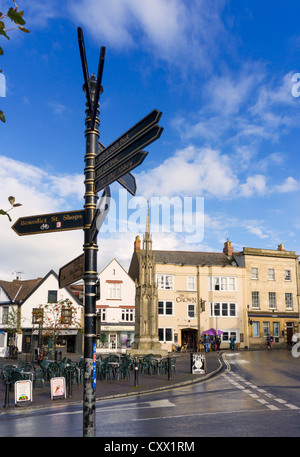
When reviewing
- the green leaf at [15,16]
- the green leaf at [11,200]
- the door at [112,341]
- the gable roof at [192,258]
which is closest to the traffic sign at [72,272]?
the green leaf at [11,200]

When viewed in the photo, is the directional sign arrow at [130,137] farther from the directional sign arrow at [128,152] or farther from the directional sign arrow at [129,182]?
the directional sign arrow at [129,182]

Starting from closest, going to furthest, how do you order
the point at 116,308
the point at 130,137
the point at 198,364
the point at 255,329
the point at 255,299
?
the point at 130,137, the point at 198,364, the point at 116,308, the point at 255,329, the point at 255,299

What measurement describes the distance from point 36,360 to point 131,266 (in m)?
26.4

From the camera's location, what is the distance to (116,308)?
2032 inches

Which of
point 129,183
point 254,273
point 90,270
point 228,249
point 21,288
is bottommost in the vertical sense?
point 90,270

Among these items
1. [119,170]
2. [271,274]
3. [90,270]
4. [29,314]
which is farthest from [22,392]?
[271,274]

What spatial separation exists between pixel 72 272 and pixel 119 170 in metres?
1.90

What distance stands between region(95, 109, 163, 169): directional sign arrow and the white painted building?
144 feet

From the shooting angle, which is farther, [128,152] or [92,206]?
[92,206]

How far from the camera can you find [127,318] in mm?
51906

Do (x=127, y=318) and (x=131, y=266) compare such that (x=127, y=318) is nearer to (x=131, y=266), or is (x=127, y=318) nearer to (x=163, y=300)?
(x=163, y=300)

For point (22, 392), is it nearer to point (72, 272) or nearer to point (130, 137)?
point (72, 272)

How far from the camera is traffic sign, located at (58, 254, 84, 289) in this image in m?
6.88
